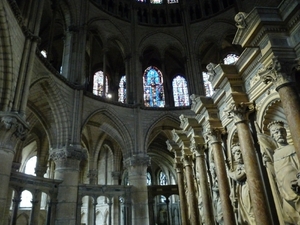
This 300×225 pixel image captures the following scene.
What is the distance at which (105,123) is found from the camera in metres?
18.5

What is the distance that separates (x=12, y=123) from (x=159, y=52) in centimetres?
1438

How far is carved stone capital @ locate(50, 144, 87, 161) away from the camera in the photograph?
45.4 ft

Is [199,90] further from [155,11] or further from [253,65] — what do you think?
[253,65]

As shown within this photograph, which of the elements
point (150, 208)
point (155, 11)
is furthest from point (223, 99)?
point (155, 11)

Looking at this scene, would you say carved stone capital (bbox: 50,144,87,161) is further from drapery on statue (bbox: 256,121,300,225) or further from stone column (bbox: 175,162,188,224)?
drapery on statue (bbox: 256,121,300,225)

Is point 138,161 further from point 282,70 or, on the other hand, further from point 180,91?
point 282,70

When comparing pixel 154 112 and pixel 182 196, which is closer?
pixel 182 196

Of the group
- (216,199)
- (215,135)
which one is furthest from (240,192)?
(215,135)

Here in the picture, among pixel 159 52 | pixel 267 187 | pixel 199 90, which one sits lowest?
pixel 267 187

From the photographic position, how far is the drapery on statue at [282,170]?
439 cm

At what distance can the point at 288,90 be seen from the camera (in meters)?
4.44

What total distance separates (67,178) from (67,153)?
4.17ft

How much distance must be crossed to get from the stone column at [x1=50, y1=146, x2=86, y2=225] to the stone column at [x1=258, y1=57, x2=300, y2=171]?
1147 centimetres

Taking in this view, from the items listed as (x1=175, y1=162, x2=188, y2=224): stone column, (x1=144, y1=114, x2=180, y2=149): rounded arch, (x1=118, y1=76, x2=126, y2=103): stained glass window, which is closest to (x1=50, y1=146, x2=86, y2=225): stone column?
(x1=144, y1=114, x2=180, y2=149): rounded arch
